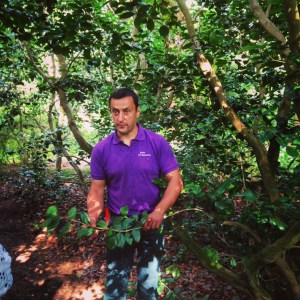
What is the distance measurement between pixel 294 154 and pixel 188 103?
6.38 ft

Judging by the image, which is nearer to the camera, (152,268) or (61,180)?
(152,268)

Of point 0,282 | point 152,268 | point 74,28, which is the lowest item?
point 0,282

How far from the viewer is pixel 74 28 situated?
2.65 m

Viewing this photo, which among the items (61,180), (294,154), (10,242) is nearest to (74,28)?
(294,154)

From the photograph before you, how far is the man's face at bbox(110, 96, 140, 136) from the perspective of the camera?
217 cm

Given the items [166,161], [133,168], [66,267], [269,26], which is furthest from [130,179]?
[66,267]

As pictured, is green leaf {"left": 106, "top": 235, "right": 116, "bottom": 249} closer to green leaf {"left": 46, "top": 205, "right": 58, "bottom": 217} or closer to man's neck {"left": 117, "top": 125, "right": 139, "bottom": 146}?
green leaf {"left": 46, "top": 205, "right": 58, "bottom": 217}

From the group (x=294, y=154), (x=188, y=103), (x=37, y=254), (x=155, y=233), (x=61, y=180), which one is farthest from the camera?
(x=61, y=180)

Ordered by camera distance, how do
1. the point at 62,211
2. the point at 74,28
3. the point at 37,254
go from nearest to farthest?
1. the point at 74,28
2. the point at 37,254
3. the point at 62,211

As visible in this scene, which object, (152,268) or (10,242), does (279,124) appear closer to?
(152,268)

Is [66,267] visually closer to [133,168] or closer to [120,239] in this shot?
[133,168]

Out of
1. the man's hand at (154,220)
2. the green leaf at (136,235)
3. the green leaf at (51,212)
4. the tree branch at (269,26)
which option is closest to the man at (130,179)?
the man's hand at (154,220)

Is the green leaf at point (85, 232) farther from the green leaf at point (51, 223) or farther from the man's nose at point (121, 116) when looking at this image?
the man's nose at point (121, 116)

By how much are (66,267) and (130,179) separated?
10.2 feet
